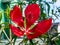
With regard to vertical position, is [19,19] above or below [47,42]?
above

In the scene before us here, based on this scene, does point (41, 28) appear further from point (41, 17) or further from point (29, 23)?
point (41, 17)

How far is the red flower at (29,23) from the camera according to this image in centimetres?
54

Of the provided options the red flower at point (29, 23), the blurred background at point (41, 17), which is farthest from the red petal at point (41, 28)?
the blurred background at point (41, 17)

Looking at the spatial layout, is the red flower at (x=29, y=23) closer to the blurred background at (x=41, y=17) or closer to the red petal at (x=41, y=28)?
the red petal at (x=41, y=28)

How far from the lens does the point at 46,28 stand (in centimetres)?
54

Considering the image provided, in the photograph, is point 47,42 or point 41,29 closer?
point 41,29

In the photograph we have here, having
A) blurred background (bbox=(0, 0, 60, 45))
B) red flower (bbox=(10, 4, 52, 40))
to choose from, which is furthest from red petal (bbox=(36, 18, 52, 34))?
blurred background (bbox=(0, 0, 60, 45))

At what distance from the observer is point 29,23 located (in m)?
0.57

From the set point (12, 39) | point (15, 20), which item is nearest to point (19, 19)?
point (15, 20)

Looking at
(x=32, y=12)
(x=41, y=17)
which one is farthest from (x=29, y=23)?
(x=41, y=17)

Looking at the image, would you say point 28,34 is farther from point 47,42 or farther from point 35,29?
point 47,42

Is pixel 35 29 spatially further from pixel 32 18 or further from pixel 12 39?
pixel 12 39

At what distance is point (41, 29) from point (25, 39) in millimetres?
69

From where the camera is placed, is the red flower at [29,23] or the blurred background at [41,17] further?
the blurred background at [41,17]
